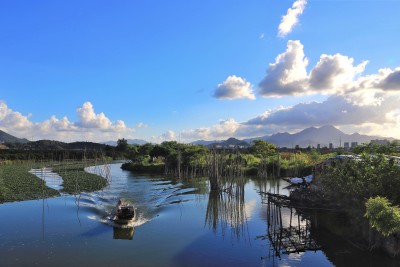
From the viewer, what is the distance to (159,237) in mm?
14266

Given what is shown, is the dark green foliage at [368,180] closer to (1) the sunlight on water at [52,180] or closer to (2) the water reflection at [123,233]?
(2) the water reflection at [123,233]

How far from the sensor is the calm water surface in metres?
11.4

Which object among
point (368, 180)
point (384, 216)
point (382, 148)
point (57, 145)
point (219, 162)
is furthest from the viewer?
point (57, 145)

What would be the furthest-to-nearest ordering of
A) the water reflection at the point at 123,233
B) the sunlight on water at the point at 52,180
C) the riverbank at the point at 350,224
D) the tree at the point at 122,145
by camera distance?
the tree at the point at 122,145
the sunlight on water at the point at 52,180
the water reflection at the point at 123,233
the riverbank at the point at 350,224

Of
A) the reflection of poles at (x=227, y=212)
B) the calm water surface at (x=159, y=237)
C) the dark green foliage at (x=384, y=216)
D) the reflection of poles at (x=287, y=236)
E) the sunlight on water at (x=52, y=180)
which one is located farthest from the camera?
the sunlight on water at (x=52, y=180)

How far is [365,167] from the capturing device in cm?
1276

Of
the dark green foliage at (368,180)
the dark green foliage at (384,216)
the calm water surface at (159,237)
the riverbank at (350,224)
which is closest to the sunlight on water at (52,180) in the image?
the calm water surface at (159,237)

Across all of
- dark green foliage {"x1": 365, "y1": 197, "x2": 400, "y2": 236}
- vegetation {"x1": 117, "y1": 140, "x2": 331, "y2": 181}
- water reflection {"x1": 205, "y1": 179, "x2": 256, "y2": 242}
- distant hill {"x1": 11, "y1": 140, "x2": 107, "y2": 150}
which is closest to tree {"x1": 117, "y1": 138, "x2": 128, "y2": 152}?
distant hill {"x1": 11, "y1": 140, "x2": 107, "y2": 150}

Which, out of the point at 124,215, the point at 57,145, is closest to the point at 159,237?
the point at 124,215

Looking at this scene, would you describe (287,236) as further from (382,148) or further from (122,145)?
(122,145)

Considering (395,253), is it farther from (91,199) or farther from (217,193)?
(91,199)

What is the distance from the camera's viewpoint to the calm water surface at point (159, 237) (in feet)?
37.5

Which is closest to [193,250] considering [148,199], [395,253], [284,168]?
[395,253]

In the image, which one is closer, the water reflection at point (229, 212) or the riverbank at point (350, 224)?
the riverbank at point (350, 224)
